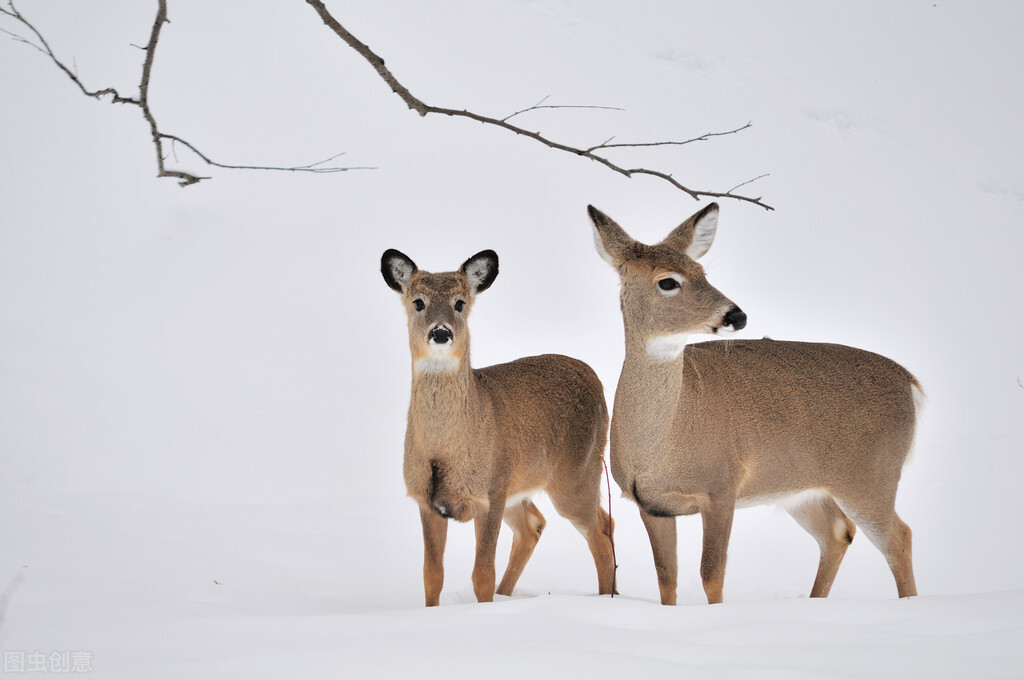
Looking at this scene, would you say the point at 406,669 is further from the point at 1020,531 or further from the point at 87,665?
the point at 1020,531

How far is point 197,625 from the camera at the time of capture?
4211 mm

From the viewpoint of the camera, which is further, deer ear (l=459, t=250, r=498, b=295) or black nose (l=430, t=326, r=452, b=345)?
deer ear (l=459, t=250, r=498, b=295)

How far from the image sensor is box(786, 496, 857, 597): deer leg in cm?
661

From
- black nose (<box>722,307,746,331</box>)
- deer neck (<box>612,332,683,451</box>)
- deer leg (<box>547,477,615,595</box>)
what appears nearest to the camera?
black nose (<box>722,307,746,331</box>)

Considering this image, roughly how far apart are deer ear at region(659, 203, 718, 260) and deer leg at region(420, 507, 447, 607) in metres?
1.94

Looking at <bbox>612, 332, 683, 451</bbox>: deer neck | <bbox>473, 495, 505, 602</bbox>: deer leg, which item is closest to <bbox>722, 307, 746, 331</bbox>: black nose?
<bbox>612, 332, 683, 451</bbox>: deer neck

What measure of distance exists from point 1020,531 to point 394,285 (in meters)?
5.05

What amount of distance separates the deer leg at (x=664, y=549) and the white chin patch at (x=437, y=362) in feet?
4.24

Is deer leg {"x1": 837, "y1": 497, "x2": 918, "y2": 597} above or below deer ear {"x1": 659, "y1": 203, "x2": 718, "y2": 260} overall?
below

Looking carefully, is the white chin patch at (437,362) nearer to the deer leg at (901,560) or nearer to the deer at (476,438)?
Result: the deer at (476,438)

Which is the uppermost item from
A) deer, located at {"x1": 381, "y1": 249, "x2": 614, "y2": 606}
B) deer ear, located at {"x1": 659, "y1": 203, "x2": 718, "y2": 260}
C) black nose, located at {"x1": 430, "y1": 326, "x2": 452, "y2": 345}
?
deer ear, located at {"x1": 659, "y1": 203, "x2": 718, "y2": 260}

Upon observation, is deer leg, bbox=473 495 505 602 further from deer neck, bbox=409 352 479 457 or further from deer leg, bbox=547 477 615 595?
deer leg, bbox=547 477 615 595

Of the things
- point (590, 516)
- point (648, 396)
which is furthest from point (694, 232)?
point (590, 516)

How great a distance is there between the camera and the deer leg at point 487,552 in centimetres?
566
